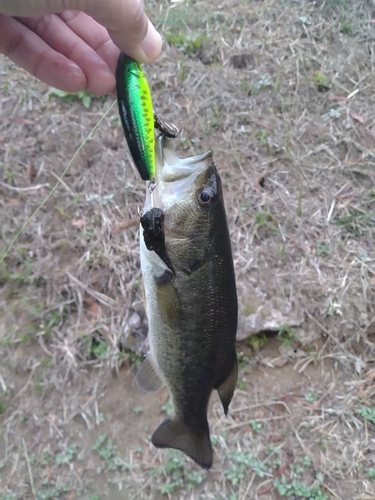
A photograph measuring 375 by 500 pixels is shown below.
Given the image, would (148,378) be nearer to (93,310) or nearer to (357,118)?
(93,310)

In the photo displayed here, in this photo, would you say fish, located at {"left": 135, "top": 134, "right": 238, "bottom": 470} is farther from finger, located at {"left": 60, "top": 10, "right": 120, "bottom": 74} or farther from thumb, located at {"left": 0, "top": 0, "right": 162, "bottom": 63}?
finger, located at {"left": 60, "top": 10, "right": 120, "bottom": 74}

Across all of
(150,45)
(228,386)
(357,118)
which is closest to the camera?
(150,45)

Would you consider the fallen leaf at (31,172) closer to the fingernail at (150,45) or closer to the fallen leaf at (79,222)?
the fallen leaf at (79,222)

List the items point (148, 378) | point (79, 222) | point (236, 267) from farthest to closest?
1. point (79, 222)
2. point (236, 267)
3. point (148, 378)

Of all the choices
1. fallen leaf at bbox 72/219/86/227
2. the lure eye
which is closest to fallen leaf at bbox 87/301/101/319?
fallen leaf at bbox 72/219/86/227

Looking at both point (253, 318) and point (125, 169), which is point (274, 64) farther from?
point (253, 318)

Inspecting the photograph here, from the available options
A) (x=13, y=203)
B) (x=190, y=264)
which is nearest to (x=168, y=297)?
(x=190, y=264)

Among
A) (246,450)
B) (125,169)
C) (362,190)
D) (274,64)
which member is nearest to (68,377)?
(246,450)
